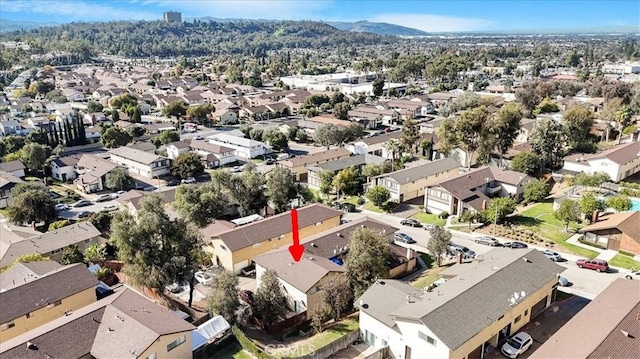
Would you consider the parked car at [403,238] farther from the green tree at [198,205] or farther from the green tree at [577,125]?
the green tree at [577,125]

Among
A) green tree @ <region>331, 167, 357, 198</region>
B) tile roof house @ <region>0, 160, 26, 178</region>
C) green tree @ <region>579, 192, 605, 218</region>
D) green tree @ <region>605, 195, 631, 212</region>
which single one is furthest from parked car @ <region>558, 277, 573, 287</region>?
tile roof house @ <region>0, 160, 26, 178</region>

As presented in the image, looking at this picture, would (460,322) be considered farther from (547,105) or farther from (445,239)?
(547,105)

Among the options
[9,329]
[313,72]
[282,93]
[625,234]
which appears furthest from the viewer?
[313,72]

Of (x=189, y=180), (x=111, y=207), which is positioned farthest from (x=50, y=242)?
(x=189, y=180)

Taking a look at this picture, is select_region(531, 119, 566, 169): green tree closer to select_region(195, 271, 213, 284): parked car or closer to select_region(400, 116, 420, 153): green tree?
select_region(400, 116, 420, 153): green tree

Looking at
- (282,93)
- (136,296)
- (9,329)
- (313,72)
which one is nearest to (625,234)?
(136,296)

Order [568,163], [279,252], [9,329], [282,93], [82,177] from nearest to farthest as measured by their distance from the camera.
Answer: [9,329] → [279,252] → [568,163] → [82,177] → [282,93]

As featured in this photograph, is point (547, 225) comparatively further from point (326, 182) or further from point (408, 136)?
point (408, 136)

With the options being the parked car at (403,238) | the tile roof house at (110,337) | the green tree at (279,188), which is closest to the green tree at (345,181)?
the green tree at (279,188)
